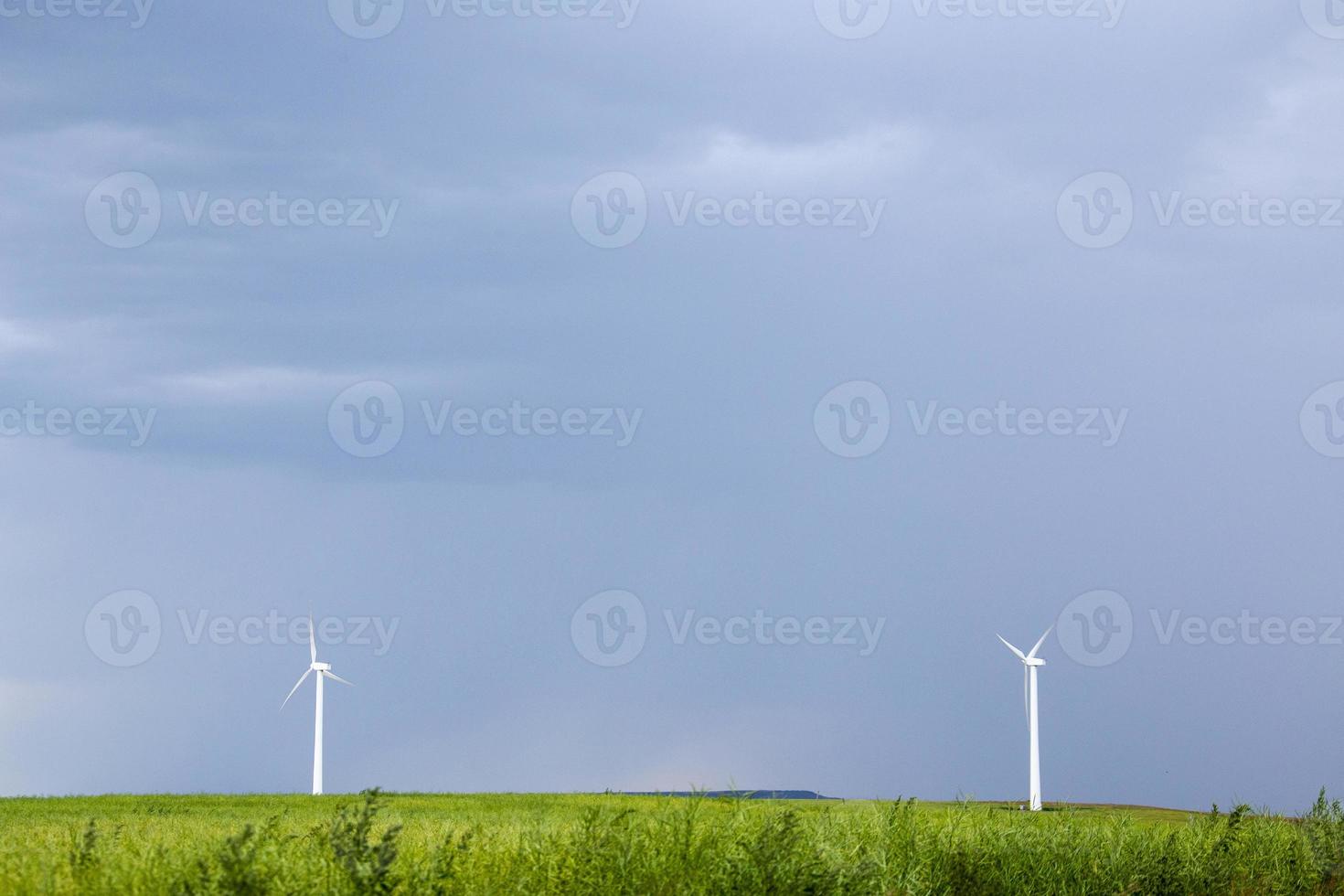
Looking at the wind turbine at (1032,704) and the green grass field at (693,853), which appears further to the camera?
the wind turbine at (1032,704)

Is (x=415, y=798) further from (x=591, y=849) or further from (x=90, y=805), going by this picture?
(x=591, y=849)

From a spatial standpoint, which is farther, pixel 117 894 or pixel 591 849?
pixel 591 849

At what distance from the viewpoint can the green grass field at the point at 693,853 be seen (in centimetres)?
1041

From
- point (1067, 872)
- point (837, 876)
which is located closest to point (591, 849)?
point (837, 876)

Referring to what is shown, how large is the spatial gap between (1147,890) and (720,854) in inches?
218

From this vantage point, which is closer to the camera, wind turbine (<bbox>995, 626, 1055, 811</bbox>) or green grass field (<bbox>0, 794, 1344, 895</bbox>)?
green grass field (<bbox>0, 794, 1344, 895</bbox>)

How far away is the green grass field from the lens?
10406 mm

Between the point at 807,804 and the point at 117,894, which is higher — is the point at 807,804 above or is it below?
above

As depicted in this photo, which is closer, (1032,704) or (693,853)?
(693,853)

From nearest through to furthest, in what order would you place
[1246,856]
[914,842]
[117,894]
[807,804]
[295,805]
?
[117,894], [914,842], [1246,856], [807,804], [295,805]

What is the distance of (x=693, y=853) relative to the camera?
1233 cm

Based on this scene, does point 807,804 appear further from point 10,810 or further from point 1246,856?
point 10,810

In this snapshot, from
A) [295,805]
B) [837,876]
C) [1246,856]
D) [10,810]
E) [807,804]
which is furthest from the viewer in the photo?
[295,805]

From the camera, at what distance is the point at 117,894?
32.9ft
